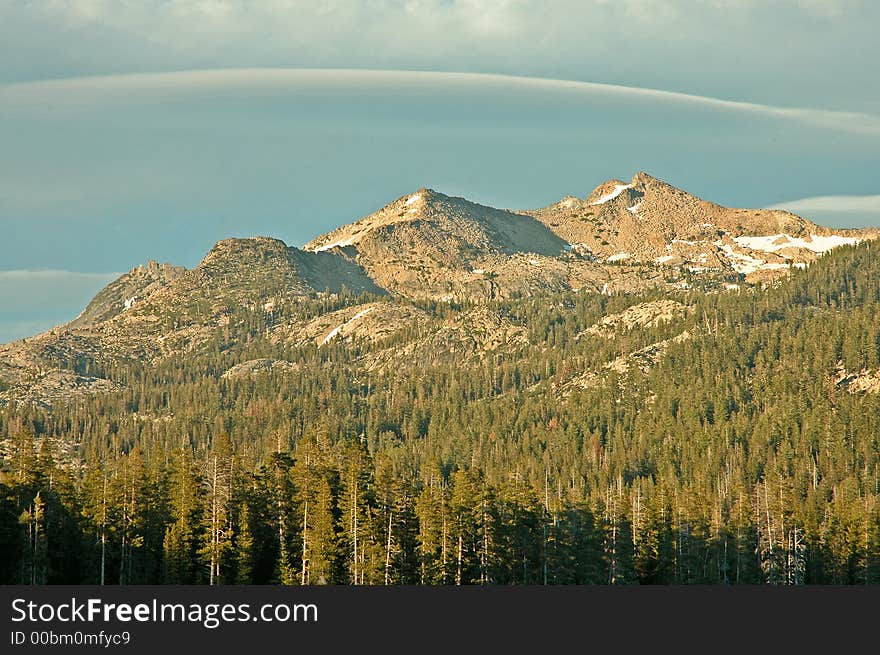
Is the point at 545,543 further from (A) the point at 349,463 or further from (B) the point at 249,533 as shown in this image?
(B) the point at 249,533

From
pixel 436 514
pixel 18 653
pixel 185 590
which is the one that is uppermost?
pixel 436 514

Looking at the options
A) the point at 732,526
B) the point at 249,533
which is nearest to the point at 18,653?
the point at 249,533

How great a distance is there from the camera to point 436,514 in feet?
473

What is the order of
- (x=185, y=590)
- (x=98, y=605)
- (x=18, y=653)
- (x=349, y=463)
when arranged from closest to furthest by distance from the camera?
(x=18, y=653), (x=98, y=605), (x=185, y=590), (x=349, y=463)

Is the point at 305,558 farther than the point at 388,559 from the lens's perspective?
Yes

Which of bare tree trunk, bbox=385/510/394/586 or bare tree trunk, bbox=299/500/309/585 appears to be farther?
bare tree trunk, bbox=299/500/309/585

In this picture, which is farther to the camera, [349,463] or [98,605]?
[349,463]

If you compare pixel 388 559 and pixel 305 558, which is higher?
pixel 305 558

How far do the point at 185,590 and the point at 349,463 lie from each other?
107 ft

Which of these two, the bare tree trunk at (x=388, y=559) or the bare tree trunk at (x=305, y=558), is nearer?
the bare tree trunk at (x=388, y=559)

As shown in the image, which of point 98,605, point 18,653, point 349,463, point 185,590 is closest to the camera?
point 18,653

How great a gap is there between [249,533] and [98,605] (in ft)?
146

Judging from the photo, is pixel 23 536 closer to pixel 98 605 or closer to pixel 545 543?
pixel 98 605

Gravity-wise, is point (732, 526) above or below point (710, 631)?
above
